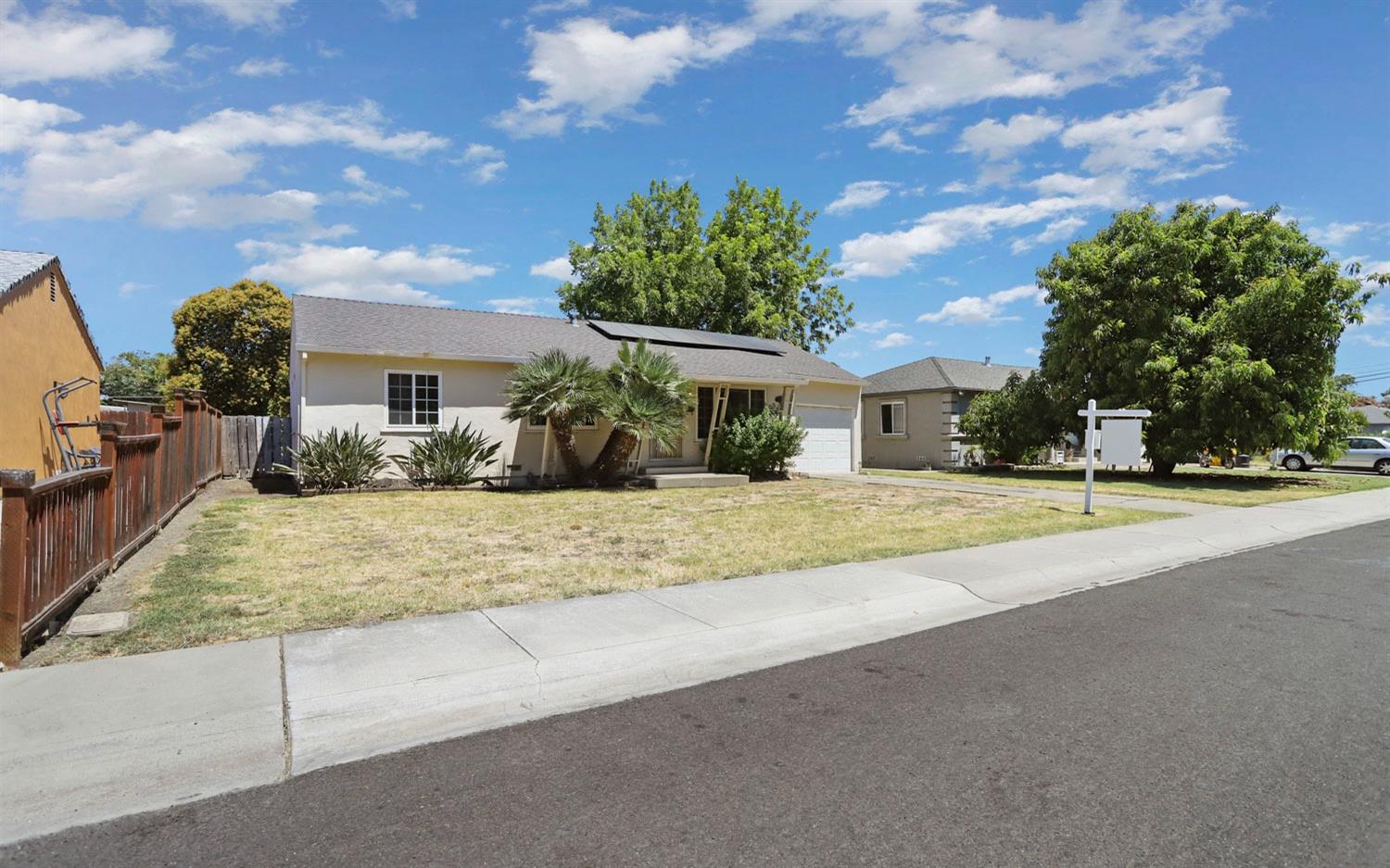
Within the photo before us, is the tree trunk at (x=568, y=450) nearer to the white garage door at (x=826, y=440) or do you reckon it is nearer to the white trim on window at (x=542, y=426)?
the white trim on window at (x=542, y=426)

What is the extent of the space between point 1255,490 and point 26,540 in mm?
23982

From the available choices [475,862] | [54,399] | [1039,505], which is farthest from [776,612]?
[54,399]

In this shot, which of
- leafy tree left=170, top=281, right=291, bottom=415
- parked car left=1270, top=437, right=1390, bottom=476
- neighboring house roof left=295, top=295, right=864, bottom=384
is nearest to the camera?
neighboring house roof left=295, top=295, right=864, bottom=384

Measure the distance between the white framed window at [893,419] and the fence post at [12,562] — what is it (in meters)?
29.7

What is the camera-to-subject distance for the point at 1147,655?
5523 mm

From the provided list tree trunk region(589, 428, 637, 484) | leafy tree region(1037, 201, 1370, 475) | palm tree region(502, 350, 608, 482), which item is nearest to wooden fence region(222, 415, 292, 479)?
palm tree region(502, 350, 608, 482)

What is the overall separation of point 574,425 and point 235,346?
23477 millimetres

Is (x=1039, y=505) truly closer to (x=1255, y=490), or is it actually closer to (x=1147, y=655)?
(x=1255, y=490)

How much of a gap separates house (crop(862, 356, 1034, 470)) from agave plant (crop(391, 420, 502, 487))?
58.9 feet

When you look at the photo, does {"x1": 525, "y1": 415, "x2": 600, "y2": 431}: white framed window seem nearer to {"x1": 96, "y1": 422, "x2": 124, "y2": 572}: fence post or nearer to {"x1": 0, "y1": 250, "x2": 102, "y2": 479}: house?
{"x1": 0, "y1": 250, "x2": 102, "y2": 479}: house

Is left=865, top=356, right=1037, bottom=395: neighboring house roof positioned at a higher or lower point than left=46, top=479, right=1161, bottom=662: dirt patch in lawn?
higher

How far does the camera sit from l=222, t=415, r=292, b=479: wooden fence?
2019 centimetres

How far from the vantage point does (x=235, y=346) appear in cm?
3278

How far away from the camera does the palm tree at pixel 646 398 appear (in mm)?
16672
